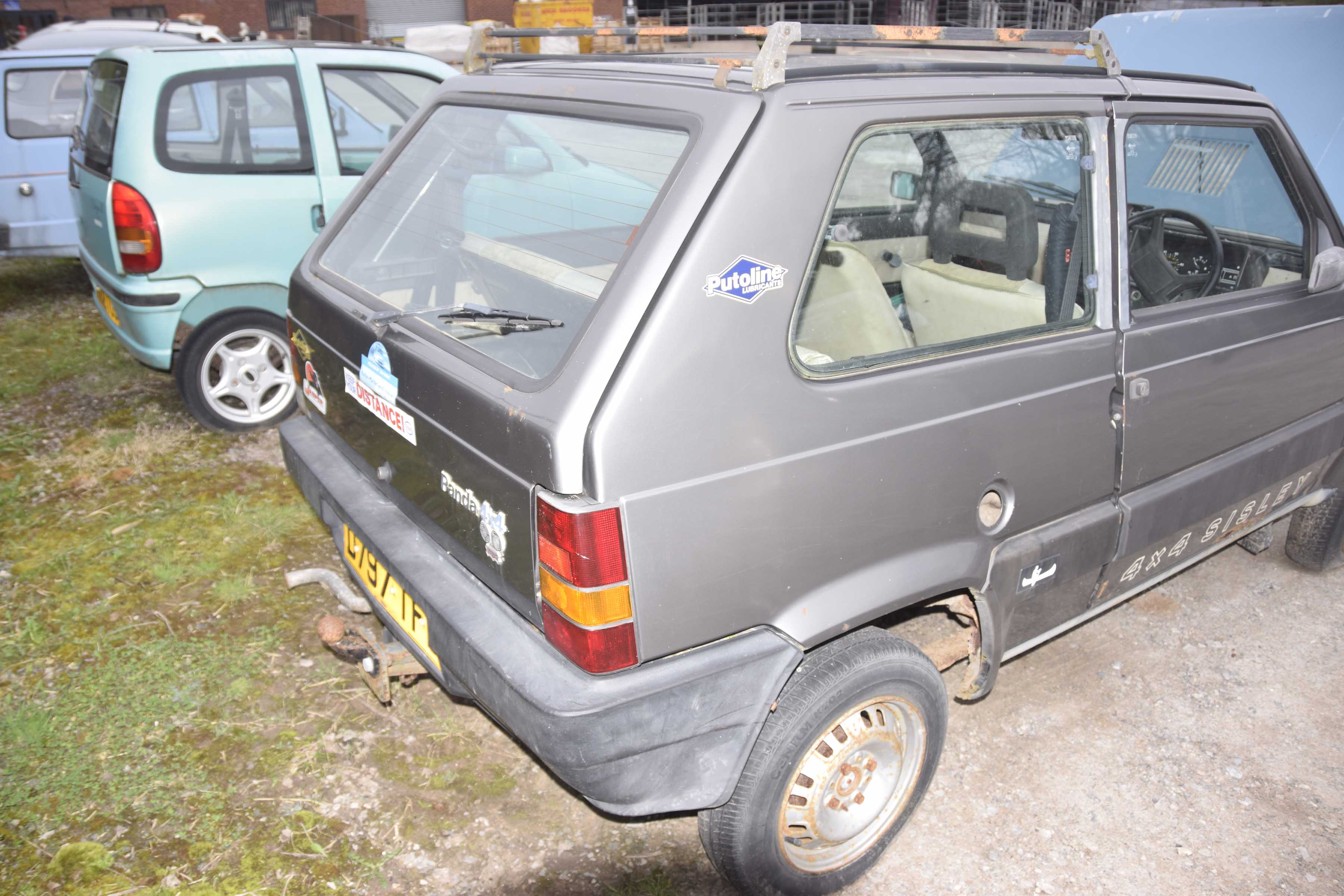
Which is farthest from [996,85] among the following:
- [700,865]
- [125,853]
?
[125,853]

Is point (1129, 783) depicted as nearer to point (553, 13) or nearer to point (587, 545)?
point (587, 545)

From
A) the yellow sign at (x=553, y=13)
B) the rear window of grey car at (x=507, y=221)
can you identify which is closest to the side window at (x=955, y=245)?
the rear window of grey car at (x=507, y=221)

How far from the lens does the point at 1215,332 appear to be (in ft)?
8.74

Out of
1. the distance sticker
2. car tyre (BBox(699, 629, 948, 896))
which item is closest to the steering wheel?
car tyre (BBox(699, 629, 948, 896))

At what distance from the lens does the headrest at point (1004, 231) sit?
2.56m

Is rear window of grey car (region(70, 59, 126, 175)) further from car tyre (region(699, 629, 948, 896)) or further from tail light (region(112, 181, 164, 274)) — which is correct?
car tyre (region(699, 629, 948, 896))

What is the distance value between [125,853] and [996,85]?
3.00 meters

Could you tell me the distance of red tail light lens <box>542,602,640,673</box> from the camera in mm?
1816

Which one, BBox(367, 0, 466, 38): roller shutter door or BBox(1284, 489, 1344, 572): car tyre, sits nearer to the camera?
BBox(1284, 489, 1344, 572): car tyre

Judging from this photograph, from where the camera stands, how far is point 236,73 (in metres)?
4.75

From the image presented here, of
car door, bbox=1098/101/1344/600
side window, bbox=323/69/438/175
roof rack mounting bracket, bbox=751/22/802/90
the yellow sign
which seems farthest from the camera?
the yellow sign

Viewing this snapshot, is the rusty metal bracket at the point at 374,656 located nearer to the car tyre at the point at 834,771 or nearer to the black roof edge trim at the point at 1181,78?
the car tyre at the point at 834,771

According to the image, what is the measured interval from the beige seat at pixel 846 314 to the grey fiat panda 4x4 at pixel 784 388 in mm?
12

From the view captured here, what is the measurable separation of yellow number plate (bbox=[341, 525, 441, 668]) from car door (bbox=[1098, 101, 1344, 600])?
191cm
